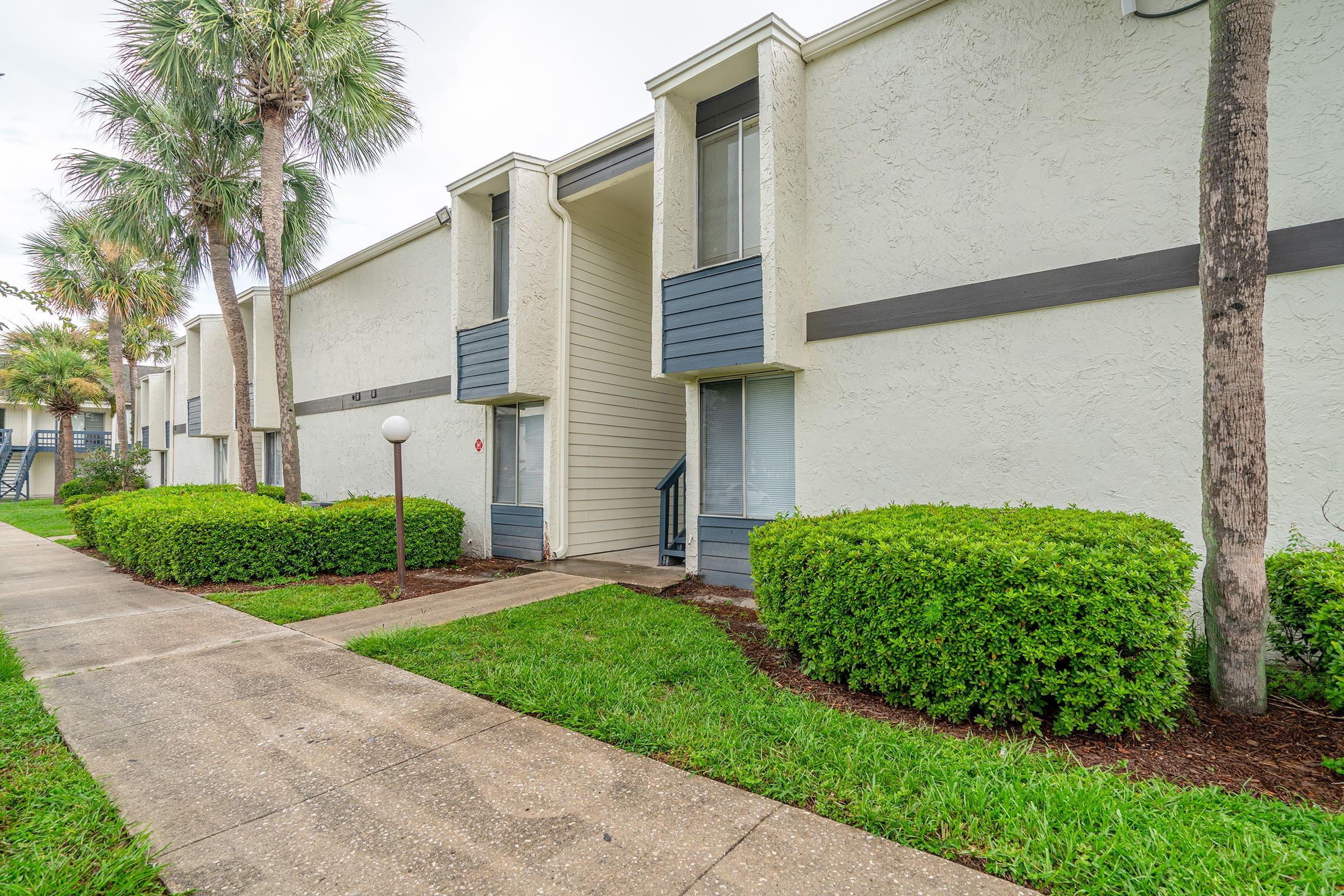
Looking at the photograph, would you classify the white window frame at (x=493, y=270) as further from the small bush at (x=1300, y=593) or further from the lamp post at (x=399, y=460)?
the small bush at (x=1300, y=593)

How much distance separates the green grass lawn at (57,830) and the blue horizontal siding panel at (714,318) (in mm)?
5229

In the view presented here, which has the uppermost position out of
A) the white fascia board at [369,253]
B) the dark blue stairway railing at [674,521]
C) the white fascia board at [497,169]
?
the white fascia board at [497,169]

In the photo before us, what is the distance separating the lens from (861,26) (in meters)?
5.76

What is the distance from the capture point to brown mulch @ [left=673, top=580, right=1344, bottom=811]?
8.05 ft

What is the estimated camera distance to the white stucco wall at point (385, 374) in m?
9.67

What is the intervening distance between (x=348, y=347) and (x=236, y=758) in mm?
10618

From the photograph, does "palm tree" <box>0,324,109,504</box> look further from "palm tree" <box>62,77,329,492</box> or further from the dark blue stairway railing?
the dark blue stairway railing

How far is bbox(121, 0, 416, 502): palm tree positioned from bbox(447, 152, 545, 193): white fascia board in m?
1.64

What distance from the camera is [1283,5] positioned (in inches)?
158

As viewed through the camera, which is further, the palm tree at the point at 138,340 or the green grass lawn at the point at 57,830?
the palm tree at the point at 138,340

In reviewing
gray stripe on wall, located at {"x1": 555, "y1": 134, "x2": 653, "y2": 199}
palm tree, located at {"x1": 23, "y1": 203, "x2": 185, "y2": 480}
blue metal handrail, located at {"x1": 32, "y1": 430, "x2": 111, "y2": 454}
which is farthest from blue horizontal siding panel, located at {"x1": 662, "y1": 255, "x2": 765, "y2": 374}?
blue metal handrail, located at {"x1": 32, "y1": 430, "x2": 111, "y2": 454}

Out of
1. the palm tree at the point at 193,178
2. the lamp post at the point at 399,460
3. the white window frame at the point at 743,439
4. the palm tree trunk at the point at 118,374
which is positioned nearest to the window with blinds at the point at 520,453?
the lamp post at the point at 399,460


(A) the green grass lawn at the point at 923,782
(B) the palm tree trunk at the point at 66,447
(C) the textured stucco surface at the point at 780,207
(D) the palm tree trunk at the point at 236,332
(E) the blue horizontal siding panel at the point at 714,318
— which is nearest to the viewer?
(A) the green grass lawn at the point at 923,782

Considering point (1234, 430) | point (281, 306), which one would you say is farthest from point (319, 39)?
point (1234, 430)
